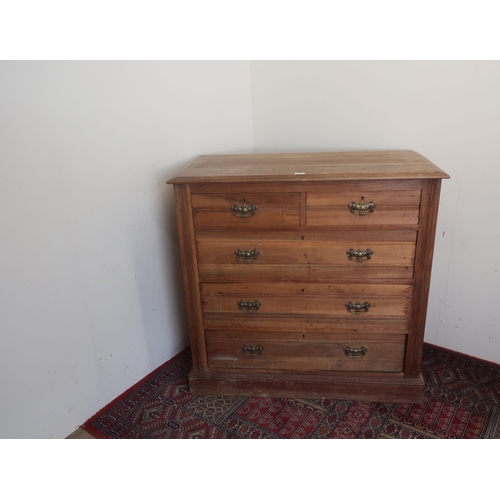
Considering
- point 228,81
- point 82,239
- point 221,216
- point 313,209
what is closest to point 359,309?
point 313,209

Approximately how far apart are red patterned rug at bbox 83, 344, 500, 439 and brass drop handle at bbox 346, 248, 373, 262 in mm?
708

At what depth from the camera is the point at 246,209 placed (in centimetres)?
174

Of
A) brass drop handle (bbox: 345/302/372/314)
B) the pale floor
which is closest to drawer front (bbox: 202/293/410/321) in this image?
brass drop handle (bbox: 345/302/372/314)

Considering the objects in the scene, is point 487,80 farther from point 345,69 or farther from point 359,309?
point 359,309

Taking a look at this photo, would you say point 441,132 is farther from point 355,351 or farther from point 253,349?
point 253,349

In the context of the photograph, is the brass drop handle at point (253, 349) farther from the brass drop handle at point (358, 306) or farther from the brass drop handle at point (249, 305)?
the brass drop handle at point (358, 306)

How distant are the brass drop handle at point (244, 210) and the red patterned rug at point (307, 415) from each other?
90 cm

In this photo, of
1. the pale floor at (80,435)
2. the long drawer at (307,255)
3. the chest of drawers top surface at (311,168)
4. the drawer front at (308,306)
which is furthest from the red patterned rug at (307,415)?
the chest of drawers top surface at (311,168)

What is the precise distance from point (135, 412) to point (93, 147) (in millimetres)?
1203

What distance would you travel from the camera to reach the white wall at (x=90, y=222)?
1540mm

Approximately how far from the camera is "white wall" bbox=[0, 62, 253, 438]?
154 cm

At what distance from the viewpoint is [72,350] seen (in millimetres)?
1805

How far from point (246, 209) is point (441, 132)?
1.06 metres

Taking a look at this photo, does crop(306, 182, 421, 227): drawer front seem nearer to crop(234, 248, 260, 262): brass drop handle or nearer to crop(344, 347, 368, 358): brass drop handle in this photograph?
crop(234, 248, 260, 262): brass drop handle
